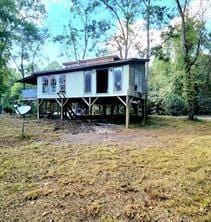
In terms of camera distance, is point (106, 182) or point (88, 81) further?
point (88, 81)

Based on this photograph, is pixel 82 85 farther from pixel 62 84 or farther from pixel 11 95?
pixel 11 95

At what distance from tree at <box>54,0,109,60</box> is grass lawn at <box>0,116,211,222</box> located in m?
18.8

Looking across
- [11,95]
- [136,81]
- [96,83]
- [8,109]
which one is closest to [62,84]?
[96,83]

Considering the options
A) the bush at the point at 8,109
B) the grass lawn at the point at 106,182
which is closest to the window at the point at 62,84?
the grass lawn at the point at 106,182

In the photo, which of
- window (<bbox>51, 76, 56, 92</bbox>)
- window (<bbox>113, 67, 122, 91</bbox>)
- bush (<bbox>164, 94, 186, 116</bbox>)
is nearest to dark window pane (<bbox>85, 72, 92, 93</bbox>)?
window (<bbox>113, 67, 122, 91</bbox>)

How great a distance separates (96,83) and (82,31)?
15.1 meters

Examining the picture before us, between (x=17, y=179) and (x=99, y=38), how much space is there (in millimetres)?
24316

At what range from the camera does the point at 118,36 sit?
2698cm

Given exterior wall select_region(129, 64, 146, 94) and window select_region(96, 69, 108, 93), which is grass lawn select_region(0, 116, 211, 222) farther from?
window select_region(96, 69, 108, 93)

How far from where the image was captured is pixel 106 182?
5891 mm

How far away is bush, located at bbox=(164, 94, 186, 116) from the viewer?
26375 millimetres

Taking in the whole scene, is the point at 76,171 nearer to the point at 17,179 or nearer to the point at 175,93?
the point at 17,179

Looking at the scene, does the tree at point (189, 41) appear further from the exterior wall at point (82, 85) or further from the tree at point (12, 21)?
the tree at point (12, 21)

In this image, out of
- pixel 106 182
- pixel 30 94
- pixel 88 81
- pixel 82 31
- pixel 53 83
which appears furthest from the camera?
pixel 82 31
